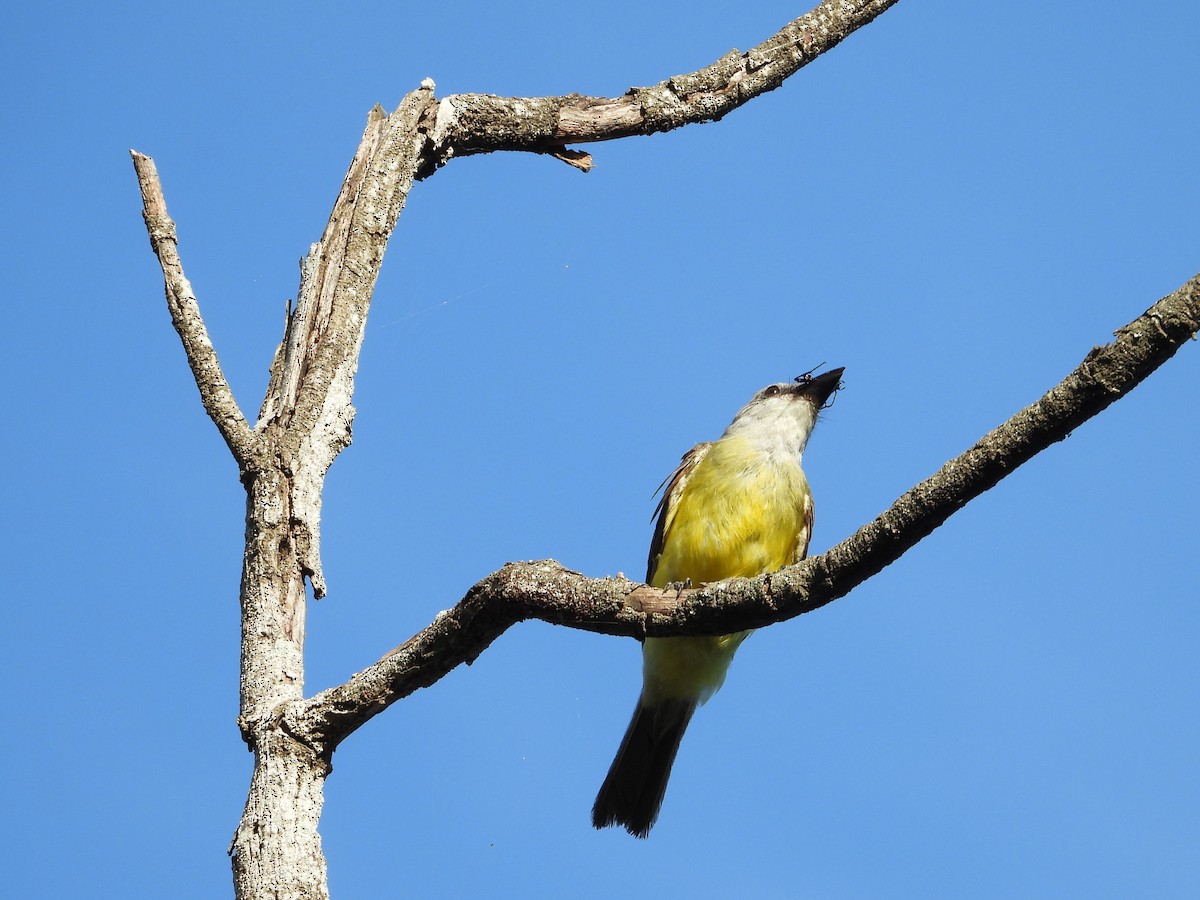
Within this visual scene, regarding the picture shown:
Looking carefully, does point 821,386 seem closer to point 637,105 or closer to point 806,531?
point 806,531

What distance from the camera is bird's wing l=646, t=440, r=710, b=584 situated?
7061 millimetres

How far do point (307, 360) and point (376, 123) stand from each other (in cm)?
129

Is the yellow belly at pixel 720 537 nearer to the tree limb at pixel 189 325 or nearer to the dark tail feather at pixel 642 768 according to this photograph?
the dark tail feather at pixel 642 768

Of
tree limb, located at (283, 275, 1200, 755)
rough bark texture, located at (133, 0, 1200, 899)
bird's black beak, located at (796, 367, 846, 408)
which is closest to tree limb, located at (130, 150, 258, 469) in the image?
rough bark texture, located at (133, 0, 1200, 899)

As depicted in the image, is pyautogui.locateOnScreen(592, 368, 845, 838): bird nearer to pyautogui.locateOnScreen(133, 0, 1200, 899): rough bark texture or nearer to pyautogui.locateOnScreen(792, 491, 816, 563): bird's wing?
pyautogui.locateOnScreen(792, 491, 816, 563): bird's wing

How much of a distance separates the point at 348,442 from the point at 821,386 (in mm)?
4107

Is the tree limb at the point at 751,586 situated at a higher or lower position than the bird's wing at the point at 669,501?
lower

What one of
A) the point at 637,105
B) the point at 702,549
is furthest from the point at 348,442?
the point at 702,549

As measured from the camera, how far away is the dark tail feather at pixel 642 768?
6820 mm

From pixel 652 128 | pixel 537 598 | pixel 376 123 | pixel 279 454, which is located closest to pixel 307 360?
pixel 279 454

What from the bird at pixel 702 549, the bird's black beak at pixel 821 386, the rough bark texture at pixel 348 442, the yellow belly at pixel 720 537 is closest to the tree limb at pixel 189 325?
the rough bark texture at pixel 348 442

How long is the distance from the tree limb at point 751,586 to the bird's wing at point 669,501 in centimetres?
316

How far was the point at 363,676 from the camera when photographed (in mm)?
3928

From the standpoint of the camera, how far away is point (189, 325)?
4.80 meters
